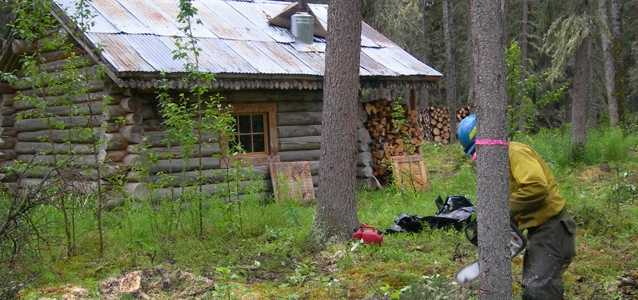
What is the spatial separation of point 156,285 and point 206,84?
4.36 meters

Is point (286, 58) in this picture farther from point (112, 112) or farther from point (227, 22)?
point (112, 112)

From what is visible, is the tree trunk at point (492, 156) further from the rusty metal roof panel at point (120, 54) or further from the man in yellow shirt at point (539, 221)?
the rusty metal roof panel at point (120, 54)

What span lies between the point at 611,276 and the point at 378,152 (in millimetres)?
6970

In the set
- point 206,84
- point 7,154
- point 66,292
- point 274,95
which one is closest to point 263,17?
point 274,95

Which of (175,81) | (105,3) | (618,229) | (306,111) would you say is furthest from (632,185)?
(105,3)

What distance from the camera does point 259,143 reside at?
1066 cm

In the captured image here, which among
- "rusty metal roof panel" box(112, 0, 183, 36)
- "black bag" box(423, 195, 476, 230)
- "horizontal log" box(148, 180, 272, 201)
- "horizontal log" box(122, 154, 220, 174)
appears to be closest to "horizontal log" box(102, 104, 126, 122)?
"horizontal log" box(122, 154, 220, 174)

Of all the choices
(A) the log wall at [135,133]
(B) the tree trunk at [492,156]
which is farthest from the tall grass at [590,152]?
(B) the tree trunk at [492,156]

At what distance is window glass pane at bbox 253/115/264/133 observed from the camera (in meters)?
10.6

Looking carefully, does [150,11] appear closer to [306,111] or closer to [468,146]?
[306,111]

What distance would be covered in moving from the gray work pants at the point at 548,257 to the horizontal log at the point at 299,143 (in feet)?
23.6

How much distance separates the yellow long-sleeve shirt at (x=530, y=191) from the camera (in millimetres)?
3750

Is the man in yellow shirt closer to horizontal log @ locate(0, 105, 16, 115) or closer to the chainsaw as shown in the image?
the chainsaw

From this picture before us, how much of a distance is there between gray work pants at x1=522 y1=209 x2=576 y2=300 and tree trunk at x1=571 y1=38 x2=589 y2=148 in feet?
33.3
